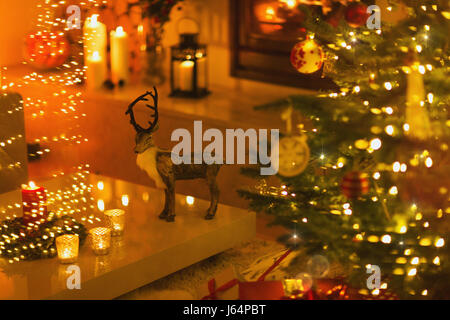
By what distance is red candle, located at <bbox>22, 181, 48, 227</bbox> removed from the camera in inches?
91.4

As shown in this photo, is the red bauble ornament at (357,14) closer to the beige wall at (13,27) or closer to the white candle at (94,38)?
the white candle at (94,38)

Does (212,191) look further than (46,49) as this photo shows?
No

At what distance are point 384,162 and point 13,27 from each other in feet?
9.62

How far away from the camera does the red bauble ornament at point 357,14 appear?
198cm

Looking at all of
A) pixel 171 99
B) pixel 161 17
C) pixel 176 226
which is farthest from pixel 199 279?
pixel 161 17

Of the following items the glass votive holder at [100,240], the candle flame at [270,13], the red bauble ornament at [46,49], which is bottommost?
the glass votive holder at [100,240]

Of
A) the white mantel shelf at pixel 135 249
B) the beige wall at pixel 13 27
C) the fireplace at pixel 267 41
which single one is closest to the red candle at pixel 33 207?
the white mantel shelf at pixel 135 249

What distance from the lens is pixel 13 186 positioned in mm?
2822

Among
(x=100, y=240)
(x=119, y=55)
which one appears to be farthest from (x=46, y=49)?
(x=100, y=240)

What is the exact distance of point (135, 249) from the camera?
89.8 inches

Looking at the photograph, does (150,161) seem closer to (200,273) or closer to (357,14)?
(200,273)

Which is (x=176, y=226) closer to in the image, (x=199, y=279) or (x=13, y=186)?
(x=199, y=279)

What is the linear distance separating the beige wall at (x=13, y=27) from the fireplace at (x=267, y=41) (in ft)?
3.73

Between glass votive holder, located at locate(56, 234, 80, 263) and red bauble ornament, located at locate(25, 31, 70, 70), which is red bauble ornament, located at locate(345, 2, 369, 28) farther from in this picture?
red bauble ornament, located at locate(25, 31, 70, 70)
